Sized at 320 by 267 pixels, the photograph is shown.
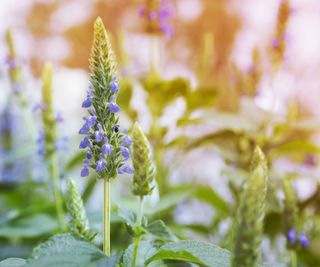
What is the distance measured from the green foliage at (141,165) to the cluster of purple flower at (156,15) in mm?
1395

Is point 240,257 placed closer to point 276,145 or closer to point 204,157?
point 276,145

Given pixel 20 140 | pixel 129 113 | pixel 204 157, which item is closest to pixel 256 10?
pixel 204 157

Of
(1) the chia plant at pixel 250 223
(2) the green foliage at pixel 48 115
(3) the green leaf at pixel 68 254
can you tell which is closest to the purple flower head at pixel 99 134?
(3) the green leaf at pixel 68 254

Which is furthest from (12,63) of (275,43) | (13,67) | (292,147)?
(292,147)

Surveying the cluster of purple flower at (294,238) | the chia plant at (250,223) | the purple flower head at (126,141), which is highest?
the purple flower head at (126,141)

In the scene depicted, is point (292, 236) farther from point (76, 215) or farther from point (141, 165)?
point (141, 165)

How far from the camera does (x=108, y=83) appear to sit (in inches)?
40.6

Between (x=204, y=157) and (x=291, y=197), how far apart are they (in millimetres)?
2917

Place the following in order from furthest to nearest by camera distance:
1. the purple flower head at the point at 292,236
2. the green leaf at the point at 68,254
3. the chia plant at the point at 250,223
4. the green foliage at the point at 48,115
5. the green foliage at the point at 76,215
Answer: the green foliage at the point at 48,115
the purple flower head at the point at 292,236
the green foliage at the point at 76,215
the green leaf at the point at 68,254
the chia plant at the point at 250,223

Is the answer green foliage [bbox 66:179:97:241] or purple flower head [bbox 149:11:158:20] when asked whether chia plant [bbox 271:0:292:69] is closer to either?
purple flower head [bbox 149:11:158:20]

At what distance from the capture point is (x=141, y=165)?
37.5 inches

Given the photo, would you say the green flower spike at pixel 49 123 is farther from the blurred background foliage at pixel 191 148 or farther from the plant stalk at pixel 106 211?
the plant stalk at pixel 106 211

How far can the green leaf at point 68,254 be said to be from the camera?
0.91 meters

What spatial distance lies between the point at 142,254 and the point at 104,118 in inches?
10.8
